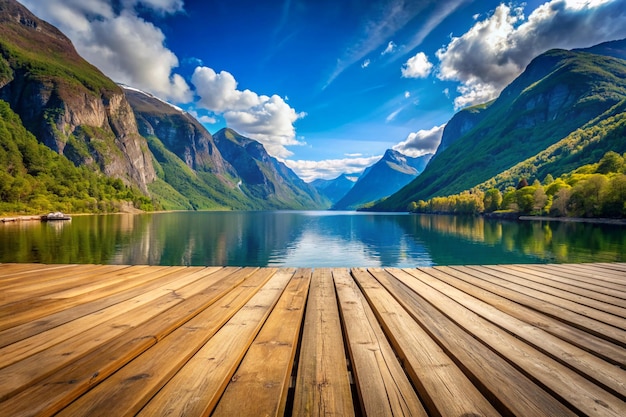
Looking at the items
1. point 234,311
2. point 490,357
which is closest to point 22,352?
point 234,311

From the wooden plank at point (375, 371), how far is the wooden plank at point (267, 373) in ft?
1.94

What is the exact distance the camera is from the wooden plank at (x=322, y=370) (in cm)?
219

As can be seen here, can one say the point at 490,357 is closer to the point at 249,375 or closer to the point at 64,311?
the point at 249,375

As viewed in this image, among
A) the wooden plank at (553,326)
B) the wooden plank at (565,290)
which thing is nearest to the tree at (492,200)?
the wooden plank at (565,290)

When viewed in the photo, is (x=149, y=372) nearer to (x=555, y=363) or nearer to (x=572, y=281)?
(x=555, y=363)

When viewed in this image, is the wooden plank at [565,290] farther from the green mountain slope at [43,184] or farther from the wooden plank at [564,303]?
the green mountain slope at [43,184]

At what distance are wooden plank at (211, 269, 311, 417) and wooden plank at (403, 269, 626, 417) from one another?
2097mm

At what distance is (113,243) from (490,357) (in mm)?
53661

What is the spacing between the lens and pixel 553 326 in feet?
12.9

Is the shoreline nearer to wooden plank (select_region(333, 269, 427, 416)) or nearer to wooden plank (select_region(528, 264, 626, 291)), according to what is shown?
wooden plank (select_region(528, 264, 626, 291))

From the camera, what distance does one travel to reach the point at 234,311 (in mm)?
4301

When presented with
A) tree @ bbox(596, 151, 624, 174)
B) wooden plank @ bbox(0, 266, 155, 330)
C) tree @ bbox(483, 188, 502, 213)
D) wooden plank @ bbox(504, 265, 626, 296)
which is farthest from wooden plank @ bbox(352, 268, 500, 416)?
tree @ bbox(483, 188, 502, 213)

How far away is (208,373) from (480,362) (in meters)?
2.43

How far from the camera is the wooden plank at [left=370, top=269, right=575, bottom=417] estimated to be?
2229mm
